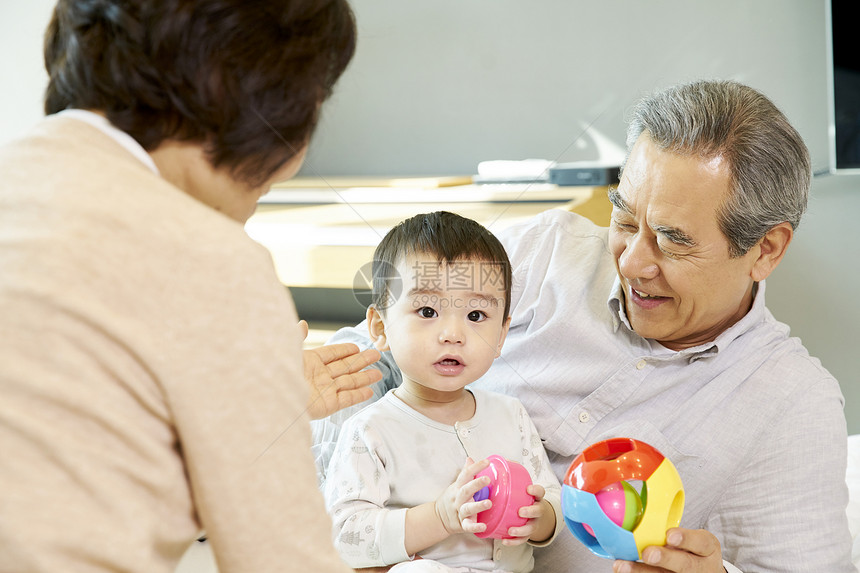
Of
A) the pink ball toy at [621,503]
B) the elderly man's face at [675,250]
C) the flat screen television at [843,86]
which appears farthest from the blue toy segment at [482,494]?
the flat screen television at [843,86]

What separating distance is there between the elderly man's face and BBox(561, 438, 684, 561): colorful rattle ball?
0.31 m

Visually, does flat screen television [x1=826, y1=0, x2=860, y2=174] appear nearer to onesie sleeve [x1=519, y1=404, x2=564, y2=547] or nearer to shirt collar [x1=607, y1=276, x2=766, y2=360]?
shirt collar [x1=607, y1=276, x2=766, y2=360]

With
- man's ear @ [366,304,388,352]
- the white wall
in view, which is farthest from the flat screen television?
the white wall

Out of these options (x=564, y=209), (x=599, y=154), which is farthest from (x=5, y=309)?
(x=599, y=154)

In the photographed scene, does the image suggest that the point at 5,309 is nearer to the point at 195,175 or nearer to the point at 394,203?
the point at 195,175

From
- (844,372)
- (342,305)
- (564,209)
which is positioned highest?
(342,305)

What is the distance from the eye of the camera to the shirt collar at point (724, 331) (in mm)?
1038

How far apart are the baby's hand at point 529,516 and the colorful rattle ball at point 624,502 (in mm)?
56

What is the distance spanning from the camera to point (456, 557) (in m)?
0.86

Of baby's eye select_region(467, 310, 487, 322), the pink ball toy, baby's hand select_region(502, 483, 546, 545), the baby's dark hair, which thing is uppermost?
the baby's dark hair

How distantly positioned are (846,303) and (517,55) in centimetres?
112

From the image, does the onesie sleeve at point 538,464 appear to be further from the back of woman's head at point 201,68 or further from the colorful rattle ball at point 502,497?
the back of woman's head at point 201,68

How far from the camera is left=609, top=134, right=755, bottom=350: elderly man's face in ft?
3.20

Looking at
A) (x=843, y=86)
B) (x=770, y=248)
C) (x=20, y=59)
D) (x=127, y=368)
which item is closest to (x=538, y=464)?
(x=770, y=248)
